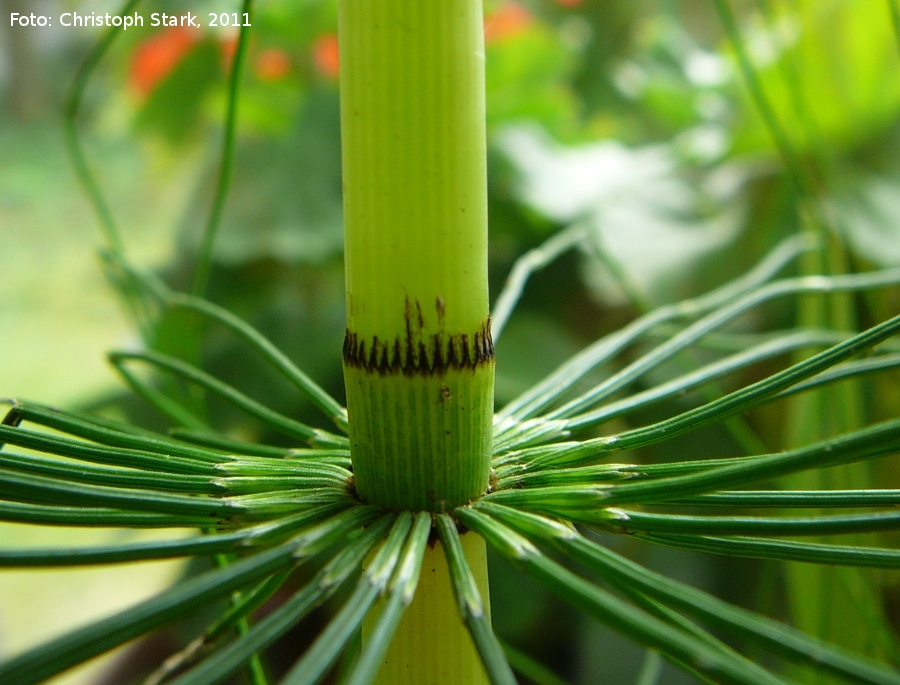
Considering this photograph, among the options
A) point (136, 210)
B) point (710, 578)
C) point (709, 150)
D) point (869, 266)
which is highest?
point (136, 210)

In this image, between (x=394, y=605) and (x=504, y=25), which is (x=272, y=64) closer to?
(x=504, y=25)

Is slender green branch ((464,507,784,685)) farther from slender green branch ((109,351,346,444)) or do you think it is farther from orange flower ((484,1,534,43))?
orange flower ((484,1,534,43))

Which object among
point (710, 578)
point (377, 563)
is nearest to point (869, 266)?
point (710, 578)

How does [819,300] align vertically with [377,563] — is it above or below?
above

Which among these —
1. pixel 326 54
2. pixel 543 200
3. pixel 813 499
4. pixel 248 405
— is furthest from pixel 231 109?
pixel 326 54

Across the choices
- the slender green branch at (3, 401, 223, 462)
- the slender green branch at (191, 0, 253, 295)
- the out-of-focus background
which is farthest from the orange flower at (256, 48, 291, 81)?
the slender green branch at (3, 401, 223, 462)

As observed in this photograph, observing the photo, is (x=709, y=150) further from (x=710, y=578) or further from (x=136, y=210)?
(x=136, y=210)
